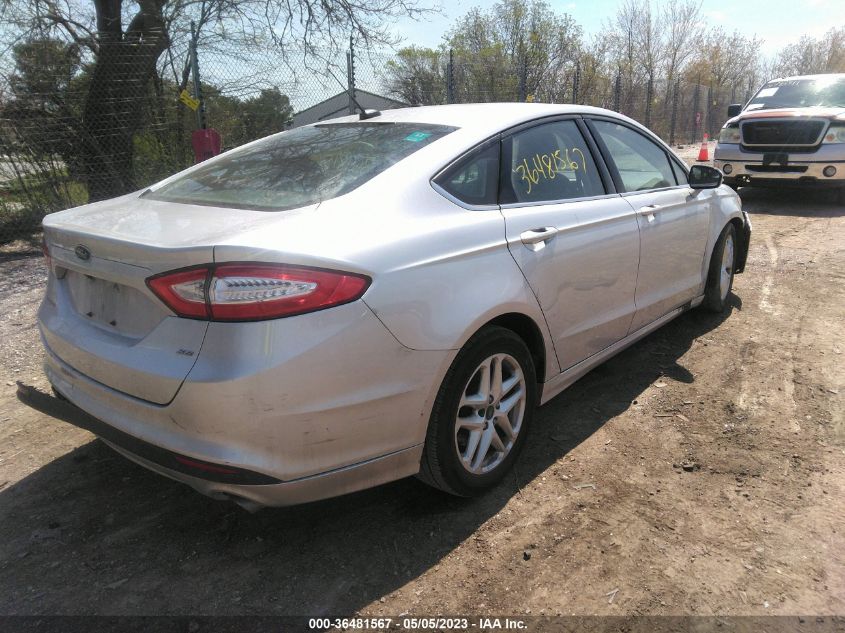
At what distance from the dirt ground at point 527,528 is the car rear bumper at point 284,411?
42cm

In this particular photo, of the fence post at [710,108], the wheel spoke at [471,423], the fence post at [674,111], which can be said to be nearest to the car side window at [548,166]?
the wheel spoke at [471,423]

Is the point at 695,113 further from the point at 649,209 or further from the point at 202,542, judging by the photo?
the point at 202,542

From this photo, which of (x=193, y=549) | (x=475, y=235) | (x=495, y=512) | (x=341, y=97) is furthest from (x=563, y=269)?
(x=341, y=97)

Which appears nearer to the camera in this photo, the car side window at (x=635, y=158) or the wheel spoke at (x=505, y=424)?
the wheel spoke at (x=505, y=424)

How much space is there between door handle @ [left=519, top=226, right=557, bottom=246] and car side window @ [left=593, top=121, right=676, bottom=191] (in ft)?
3.28

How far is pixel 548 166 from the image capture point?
3.20 metres

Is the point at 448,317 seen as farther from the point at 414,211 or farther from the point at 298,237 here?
the point at 298,237

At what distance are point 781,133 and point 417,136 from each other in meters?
8.85

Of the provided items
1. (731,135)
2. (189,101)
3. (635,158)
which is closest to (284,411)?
(635,158)

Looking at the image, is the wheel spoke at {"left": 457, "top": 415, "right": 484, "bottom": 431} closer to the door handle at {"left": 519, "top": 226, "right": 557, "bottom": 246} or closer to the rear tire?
the door handle at {"left": 519, "top": 226, "right": 557, "bottom": 246}

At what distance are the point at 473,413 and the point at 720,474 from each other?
125 cm

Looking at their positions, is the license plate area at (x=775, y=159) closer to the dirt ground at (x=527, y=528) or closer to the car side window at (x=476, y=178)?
the dirt ground at (x=527, y=528)

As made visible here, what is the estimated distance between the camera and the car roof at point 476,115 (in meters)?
2.97

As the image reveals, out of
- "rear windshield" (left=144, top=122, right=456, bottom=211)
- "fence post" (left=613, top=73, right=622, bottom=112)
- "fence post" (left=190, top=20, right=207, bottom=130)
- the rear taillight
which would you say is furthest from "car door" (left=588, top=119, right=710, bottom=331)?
"fence post" (left=613, top=73, right=622, bottom=112)
